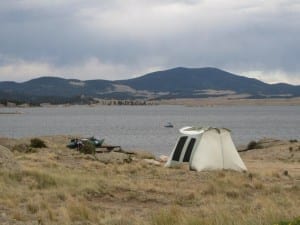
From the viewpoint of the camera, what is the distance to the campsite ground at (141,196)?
11.5 m

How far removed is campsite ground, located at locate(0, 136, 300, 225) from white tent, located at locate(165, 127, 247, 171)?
106 cm

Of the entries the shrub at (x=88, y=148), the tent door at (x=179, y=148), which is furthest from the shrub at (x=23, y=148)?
the tent door at (x=179, y=148)

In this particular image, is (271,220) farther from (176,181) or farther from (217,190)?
(176,181)

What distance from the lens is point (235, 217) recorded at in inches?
409

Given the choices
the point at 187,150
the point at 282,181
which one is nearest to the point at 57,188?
the point at 282,181

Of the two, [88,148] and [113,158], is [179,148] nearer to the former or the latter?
[113,158]

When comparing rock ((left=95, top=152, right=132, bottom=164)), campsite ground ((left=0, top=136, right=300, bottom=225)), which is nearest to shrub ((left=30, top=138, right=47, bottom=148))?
rock ((left=95, top=152, right=132, bottom=164))

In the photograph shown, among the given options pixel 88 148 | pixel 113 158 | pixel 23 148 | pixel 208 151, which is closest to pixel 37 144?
pixel 23 148

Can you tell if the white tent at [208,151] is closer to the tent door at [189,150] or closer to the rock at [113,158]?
→ the tent door at [189,150]

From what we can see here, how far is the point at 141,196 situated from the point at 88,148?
53.1 feet

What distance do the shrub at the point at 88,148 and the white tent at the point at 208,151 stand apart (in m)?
7.12

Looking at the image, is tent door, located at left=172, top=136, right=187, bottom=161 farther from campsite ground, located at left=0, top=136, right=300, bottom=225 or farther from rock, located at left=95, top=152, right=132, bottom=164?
rock, located at left=95, top=152, right=132, bottom=164

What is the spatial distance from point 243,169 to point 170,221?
14498 mm

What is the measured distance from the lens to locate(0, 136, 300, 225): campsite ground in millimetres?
11469
